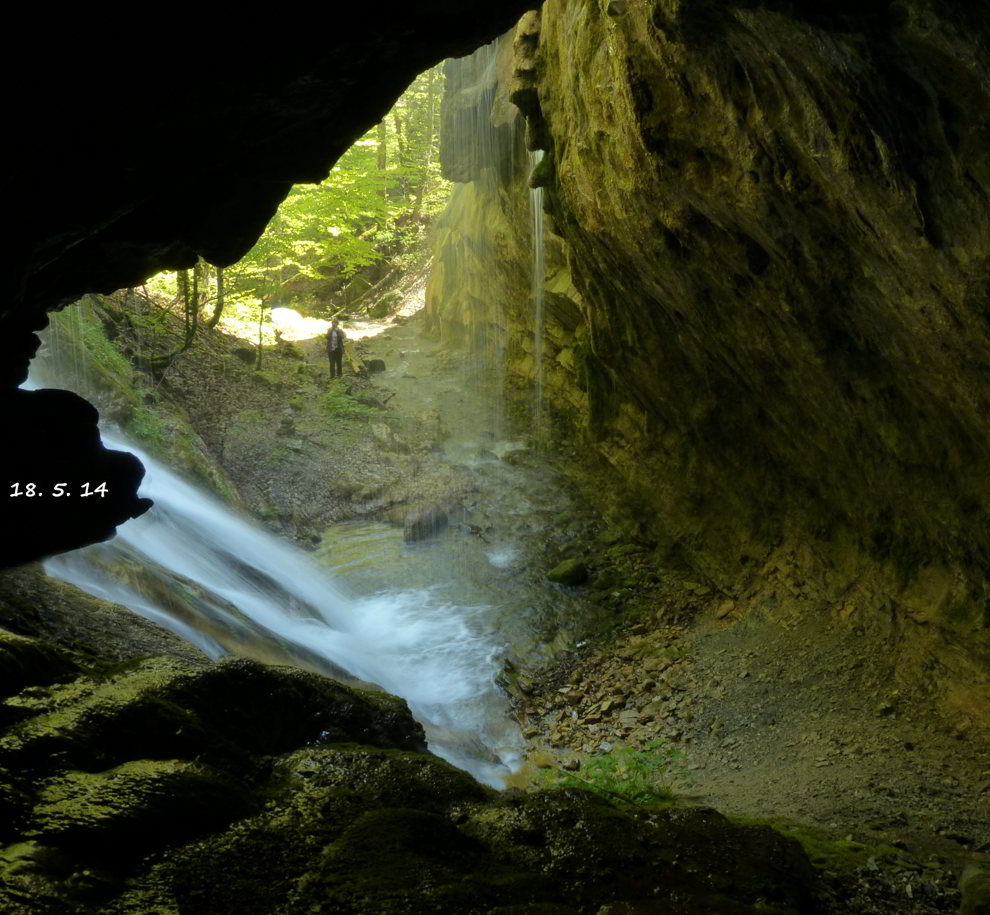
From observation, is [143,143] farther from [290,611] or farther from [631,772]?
[290,611]

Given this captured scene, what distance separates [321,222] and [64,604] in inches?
545

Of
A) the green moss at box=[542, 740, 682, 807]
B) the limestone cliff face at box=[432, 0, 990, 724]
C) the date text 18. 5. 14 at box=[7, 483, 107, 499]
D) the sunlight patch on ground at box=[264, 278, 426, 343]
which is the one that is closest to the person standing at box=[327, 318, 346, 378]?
the sunlight patch on ground at box=[264, 278, 426, 343]

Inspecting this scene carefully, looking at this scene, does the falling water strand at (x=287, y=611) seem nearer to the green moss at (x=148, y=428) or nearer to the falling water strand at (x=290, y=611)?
the falling water strand at (x=290, y=611)

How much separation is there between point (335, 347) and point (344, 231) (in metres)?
3.45

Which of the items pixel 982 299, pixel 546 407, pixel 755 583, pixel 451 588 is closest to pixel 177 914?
pixel 982 299

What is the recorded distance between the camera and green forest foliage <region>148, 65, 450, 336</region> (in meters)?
17.6

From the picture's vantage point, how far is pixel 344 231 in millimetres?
19109

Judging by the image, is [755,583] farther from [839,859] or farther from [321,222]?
[321,222]

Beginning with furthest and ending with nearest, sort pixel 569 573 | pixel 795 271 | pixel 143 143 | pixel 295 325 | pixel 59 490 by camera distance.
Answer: pixel 295 325 → pixel 569 573 → pixel 795 271 → pixel 59 490 → pixel 143 143

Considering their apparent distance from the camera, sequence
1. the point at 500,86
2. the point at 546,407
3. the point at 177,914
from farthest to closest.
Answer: the point at 546,407
the point at 500,86
the point at 177,914

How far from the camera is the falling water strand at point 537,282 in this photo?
15531 mm

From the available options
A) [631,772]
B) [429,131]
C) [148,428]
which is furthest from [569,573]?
[429,131]

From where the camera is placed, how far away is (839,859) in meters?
4.88

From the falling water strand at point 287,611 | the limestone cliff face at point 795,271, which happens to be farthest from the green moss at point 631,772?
the limestone cliff face at point 795,271
